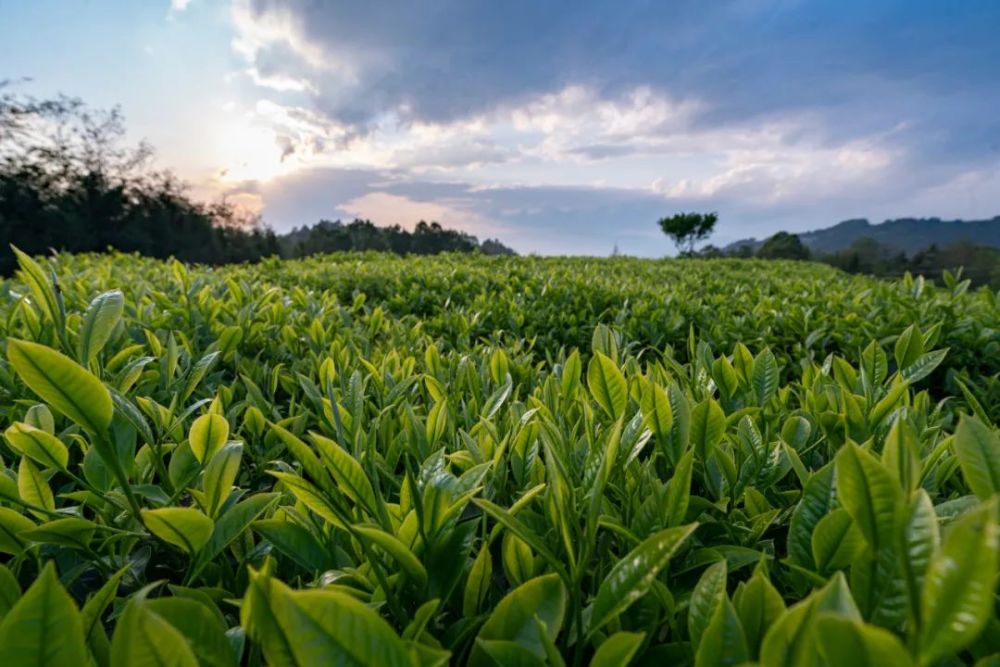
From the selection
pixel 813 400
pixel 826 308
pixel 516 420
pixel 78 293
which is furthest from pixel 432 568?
pixel 826 308

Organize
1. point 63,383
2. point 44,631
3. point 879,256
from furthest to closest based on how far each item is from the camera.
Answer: point 879,256 → point 63,383 → point 44,631

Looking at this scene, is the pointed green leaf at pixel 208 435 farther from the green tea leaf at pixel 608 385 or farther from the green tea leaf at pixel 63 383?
the green tea leaf at pixel 608 385

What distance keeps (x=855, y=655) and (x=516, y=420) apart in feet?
3.05

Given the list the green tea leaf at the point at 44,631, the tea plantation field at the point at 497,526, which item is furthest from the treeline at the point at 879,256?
the green tea leaf at the point at 44,631

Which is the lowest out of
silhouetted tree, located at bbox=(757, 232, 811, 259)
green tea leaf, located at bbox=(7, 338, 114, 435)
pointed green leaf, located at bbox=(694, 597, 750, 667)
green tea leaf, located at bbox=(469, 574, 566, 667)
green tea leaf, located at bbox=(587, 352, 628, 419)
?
green tea leaf, located at bbox=(469, 574, 566, 667)

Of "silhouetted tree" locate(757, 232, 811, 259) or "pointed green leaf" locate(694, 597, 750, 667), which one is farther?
"silhouetted tree" locate(757, 232, 811, 259)

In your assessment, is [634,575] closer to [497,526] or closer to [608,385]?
[497,526]

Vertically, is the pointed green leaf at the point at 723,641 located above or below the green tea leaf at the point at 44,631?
below

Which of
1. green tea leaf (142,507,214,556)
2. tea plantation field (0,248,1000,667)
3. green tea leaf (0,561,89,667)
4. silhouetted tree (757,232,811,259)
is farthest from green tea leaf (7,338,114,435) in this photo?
silhouetted tree (757,232,811,259)

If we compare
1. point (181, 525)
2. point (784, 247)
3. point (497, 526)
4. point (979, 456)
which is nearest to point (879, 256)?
point (784, 247)

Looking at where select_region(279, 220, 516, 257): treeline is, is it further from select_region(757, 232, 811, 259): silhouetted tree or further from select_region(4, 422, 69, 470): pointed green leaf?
select_region(4, 422, 69, 470): pointed green leaf

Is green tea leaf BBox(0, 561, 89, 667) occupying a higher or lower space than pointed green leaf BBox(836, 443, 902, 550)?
lower

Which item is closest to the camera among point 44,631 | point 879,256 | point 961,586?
point 961,586

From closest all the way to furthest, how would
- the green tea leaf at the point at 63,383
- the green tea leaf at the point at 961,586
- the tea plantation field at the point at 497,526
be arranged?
1. the green tea leaf at the point at 961,586
2. the tea plantation field at the point at 497,526
3. the green tea leaf at the point at 63,383
